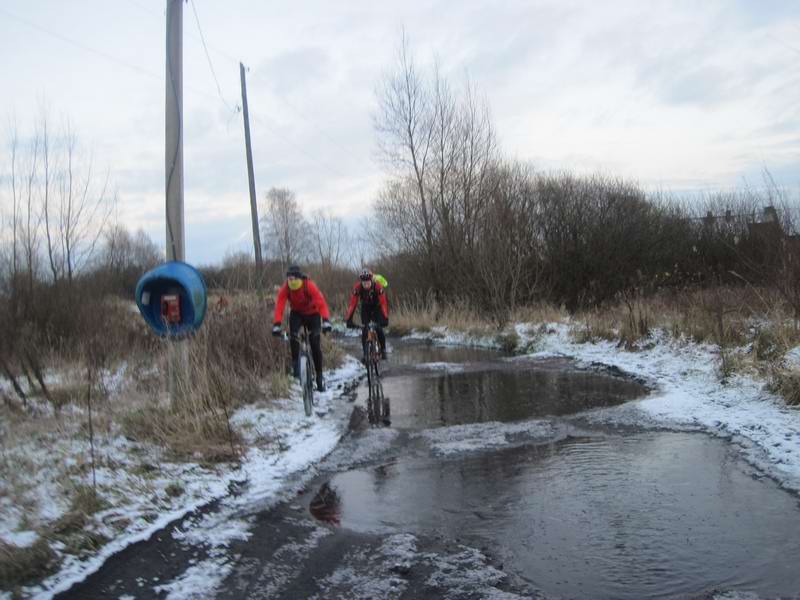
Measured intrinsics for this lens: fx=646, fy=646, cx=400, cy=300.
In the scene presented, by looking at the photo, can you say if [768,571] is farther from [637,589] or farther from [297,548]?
[297,548]

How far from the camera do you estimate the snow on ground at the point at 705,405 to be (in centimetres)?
580

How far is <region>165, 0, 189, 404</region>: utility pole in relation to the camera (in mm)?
7680

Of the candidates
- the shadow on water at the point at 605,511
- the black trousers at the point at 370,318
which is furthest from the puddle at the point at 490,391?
the black trousers at the point at 370,318

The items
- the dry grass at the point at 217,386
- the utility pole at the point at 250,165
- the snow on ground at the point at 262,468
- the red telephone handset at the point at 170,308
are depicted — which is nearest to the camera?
the snow on ground at the point at 262,468

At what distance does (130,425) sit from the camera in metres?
6.84

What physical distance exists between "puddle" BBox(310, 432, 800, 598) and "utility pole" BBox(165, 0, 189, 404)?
11.6ft

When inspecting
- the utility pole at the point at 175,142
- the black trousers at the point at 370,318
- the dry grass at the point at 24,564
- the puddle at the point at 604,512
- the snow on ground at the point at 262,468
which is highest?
the utility pole at the point at 175,142

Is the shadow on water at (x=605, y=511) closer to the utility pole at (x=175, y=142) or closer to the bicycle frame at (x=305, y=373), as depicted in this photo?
the bicycle frame at (x=305, y=373)

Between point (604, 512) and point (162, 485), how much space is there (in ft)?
11.3

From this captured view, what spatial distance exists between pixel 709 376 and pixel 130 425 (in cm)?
773

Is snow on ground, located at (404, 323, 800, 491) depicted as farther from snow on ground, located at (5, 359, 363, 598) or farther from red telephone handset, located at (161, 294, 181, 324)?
red telephone handset, located at (161, 294, 181, 324)

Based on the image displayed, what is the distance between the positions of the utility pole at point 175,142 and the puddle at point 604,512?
353 centimetres

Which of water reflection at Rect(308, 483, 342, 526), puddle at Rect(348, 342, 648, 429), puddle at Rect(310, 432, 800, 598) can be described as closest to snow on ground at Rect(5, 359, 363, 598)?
water reflection at Rect(308, 483, 342, 526)

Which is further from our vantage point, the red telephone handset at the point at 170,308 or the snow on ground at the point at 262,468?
the red telephone handset at the point at 170,308
